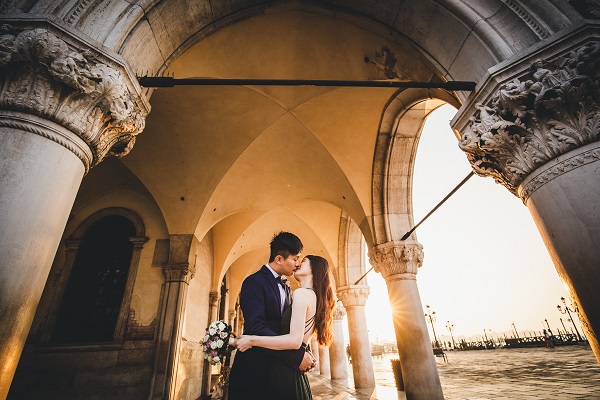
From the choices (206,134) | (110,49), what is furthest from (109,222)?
(110,49)

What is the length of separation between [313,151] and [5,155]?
627 cm

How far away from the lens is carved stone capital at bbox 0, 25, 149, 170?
194 cm

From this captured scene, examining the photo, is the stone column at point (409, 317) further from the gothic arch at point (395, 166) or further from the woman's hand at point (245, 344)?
the woman's hand at point (245, 344)

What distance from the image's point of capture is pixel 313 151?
7.62 m

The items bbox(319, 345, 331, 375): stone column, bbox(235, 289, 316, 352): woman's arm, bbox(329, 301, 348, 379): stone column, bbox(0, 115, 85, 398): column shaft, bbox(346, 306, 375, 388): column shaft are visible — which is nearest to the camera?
bbox(235, 289, 316, 352): woman's arm

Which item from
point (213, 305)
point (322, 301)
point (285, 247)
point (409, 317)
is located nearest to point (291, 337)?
point (322, 301)

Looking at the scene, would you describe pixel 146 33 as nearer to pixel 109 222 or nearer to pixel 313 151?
pixel 313 151

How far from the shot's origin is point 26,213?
177cm

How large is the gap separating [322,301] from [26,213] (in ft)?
6.12

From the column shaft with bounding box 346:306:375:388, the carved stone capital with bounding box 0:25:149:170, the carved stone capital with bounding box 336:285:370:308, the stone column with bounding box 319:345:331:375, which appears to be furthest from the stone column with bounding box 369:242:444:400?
the stone column with bounding box 319:345:331:375

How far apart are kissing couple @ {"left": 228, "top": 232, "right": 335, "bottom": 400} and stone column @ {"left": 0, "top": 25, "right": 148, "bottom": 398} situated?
1254 mm

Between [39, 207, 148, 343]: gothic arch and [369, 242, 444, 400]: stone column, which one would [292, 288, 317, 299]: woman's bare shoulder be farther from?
[39, 207, 148, 343]: gothic arch

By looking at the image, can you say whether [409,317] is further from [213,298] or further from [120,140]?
[213,298]

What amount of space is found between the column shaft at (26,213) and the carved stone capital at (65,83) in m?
0.12
